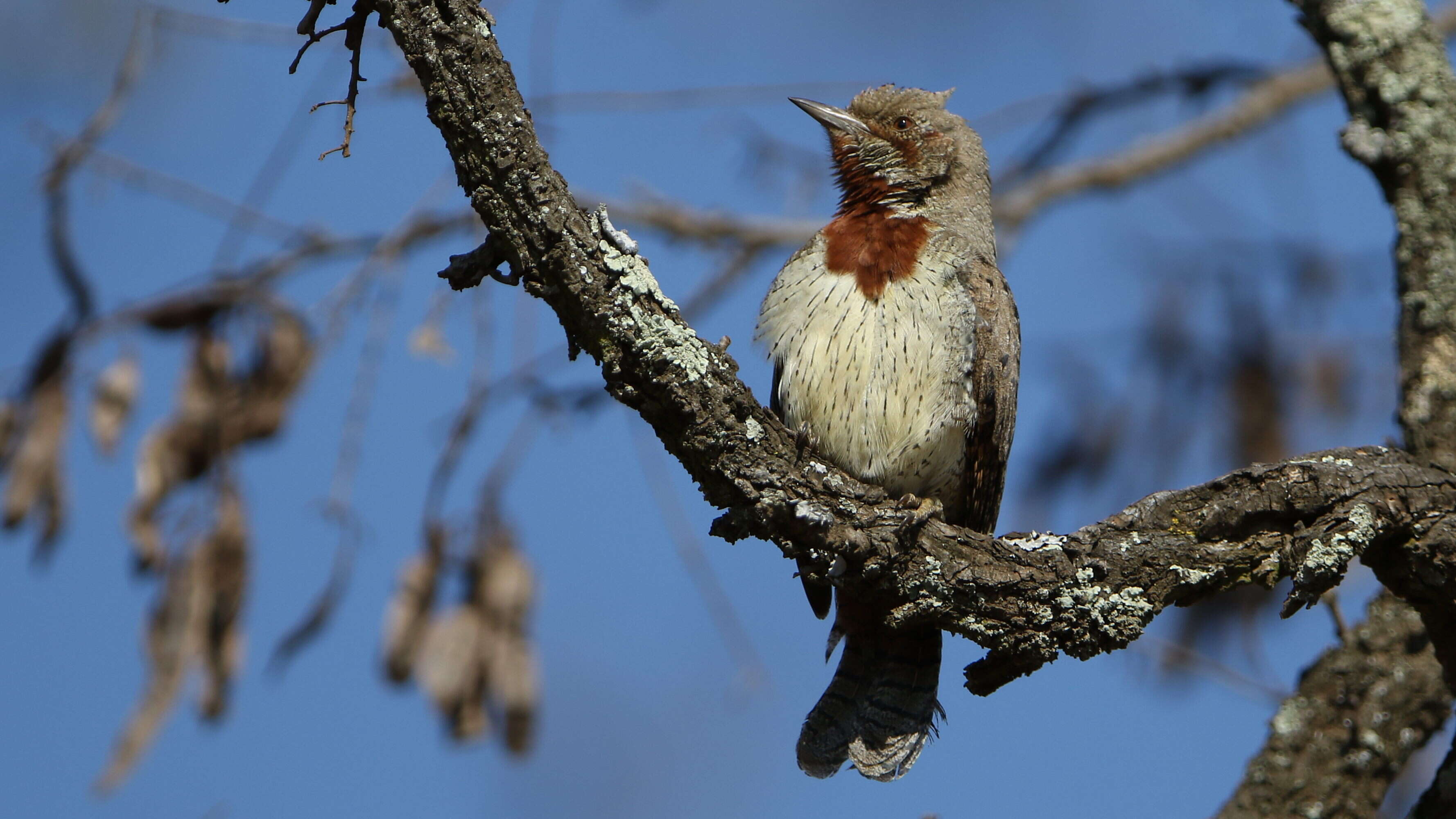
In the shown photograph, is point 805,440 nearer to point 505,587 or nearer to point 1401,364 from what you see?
point 1401,364

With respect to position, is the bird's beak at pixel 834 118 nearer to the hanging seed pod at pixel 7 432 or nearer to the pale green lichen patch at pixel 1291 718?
the pale green lichen patch at pixel 1291 718

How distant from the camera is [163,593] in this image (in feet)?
15.6

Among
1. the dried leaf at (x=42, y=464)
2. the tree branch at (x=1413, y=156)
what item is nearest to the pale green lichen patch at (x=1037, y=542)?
the tree branch at (x=1413, y=156)

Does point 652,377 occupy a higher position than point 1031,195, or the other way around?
point 1031,195

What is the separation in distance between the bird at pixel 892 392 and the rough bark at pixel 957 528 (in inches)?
21.2

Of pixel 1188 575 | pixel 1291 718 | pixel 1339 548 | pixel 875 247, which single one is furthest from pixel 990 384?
pixel 1291 718

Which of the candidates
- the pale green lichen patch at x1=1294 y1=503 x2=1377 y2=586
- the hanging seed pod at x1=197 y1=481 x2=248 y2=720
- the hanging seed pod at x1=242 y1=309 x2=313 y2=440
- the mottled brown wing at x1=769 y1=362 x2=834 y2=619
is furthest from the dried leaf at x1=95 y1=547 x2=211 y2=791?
the pale green lichen patch at x1=1294 y1=503 x2=1377 y2=586

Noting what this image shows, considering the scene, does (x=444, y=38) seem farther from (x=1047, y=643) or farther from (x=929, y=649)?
(x=929, y=649)

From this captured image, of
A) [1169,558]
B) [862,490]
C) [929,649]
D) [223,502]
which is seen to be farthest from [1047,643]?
[223,502]

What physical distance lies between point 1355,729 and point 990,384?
1581mm

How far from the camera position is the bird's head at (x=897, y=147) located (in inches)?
170

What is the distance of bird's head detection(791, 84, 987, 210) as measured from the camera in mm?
4324

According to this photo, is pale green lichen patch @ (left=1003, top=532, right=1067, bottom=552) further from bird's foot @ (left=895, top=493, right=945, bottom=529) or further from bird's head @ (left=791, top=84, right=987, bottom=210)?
bird's head @ (left=791, top=84, right=987, bottom=210)

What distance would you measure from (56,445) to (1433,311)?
16.9 ft
